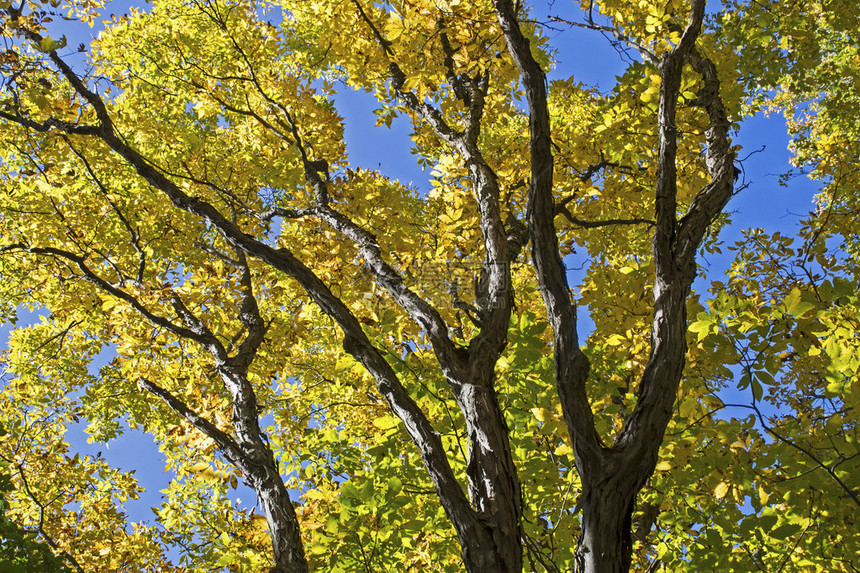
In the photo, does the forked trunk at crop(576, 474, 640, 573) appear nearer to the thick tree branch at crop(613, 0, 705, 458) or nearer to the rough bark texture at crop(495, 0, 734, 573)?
the rough bark texture at crop(495, 0, 734, 573)

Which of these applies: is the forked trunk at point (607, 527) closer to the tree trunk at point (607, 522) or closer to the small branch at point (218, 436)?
the tree trunk at point (607, 522)

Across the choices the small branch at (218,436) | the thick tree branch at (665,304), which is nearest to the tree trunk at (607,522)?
A: the thick tree branch at (665,304)

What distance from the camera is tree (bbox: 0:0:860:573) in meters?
2.94

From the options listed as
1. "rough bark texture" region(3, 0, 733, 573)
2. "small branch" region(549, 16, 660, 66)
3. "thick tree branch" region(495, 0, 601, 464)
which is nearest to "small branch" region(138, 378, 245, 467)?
"rough bark texture" region(3, 0, 733, 573)

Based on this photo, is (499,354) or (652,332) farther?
(499,354)

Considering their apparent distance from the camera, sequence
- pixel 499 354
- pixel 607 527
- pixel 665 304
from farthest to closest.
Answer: pixel 499 354 < pixel 665 304 < pixel 607 527

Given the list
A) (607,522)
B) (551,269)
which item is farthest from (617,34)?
(607,522)

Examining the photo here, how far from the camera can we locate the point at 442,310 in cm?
411

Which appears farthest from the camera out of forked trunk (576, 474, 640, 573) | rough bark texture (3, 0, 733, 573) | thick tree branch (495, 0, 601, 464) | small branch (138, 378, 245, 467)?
small branch (138, 378, 245, 467)

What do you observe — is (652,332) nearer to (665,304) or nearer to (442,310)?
(665,304)

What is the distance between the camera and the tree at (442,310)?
9.66ft

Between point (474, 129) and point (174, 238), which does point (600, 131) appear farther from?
point (174, 238)

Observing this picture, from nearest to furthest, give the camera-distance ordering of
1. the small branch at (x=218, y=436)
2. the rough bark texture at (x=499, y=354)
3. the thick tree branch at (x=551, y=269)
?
the rough bark texture at (x=499, y=354), the thick tree branch at (x=551, y=269), the small branch at (x=218, y=436)

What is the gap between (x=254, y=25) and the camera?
6.29 m
